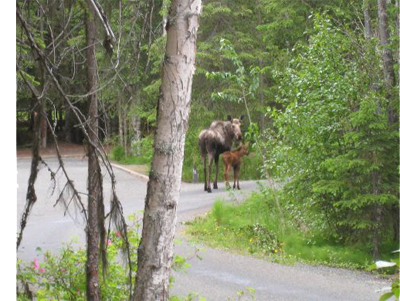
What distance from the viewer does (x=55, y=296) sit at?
6160 mm

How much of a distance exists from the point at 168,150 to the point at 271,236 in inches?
353

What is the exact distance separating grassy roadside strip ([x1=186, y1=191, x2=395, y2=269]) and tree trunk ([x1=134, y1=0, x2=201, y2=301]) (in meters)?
6.97

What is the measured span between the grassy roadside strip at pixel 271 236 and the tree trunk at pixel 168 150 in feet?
22.9

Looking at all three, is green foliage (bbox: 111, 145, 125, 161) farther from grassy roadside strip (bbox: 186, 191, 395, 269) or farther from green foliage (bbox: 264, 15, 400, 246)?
green foliage (bbox: 264, 15, 400, 246)

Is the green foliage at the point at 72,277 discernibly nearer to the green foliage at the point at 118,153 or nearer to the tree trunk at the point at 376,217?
the tree trunk at the point at 376,217

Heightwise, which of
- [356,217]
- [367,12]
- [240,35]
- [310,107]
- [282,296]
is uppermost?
[240,35]

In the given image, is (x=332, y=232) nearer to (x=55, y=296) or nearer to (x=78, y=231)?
(x=78, y=231)

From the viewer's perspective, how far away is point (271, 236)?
13320 millimetres

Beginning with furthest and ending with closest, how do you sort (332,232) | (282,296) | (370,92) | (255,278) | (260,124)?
(260,124) → (332,232) → (370,92) → (255,278) → (282,296)

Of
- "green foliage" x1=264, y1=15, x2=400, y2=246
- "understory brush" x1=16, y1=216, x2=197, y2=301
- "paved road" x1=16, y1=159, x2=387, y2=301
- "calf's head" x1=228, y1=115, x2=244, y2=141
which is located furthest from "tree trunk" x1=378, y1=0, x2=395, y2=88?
"calf's head" x1=228, y1=115, x2=244, y2=141

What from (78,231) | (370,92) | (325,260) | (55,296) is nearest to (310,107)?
(370,92)

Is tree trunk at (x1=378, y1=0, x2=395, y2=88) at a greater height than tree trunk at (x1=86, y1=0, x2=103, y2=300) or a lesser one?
greater

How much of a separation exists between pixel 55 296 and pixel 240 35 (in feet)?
67.2

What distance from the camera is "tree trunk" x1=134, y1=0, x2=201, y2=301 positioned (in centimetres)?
470
